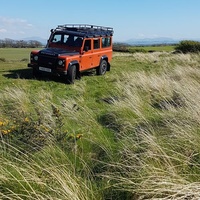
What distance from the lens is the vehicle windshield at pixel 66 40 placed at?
12.5 m

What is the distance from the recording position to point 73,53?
1195 cm

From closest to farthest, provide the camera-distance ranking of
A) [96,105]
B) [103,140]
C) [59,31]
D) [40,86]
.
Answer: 1. [103,140]
2. [96,105]
3. [40,86]
4. [59,31]

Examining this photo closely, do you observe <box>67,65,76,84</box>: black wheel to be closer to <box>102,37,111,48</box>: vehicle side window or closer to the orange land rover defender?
the orange land rover defender

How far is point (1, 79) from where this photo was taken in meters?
11.1

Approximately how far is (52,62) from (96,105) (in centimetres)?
442

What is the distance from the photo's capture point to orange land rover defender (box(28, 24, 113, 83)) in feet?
37.2

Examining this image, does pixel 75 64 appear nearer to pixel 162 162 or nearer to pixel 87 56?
pixel 87 56

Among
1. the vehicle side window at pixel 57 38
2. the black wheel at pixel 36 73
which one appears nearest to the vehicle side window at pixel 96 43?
the vehicle side window at pixel 57 38

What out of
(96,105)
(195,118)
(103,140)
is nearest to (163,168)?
(103,140)

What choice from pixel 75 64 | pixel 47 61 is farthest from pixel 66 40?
pixel 47 61

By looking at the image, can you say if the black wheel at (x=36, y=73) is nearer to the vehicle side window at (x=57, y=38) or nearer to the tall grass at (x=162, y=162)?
the vehicle side window at (x=57, y=38)

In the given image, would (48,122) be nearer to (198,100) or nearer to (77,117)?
(77,117)

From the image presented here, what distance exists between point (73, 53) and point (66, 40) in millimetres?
1216

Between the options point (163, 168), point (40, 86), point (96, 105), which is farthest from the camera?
point (40, 86)
